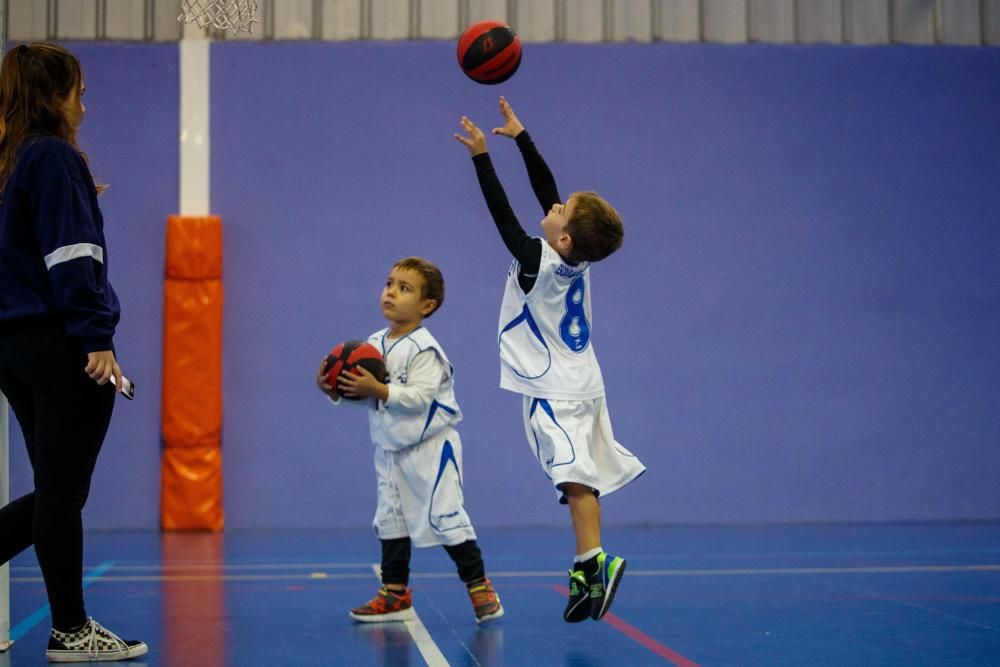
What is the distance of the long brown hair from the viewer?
131 inches

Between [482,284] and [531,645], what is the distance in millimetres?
5082

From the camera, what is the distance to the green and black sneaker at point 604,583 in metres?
3.70

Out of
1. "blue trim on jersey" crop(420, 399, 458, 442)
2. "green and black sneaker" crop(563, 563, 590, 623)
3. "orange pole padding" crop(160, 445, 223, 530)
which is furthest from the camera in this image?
"orange pole padding" crop(160, 445, 223, 530)

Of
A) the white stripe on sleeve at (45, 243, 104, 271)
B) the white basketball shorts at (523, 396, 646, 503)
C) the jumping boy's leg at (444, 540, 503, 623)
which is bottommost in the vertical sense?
the jumping boy's leg at (444, 540, 503, 623)

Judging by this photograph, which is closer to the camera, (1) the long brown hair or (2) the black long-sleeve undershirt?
(1) the long brown hair

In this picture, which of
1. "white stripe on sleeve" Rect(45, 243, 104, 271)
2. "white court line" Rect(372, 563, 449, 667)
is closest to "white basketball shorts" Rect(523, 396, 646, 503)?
"white court line" Rect(372, 563, 449, 667)

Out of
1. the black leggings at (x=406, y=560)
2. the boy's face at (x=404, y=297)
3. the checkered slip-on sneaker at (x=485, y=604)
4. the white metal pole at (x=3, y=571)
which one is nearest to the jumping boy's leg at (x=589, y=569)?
the checkered slip-on sneaker at (x=485, y=604)

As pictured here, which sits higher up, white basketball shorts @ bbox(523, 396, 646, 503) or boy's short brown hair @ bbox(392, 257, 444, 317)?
boy's short brown hair @ bbox(392, 257, 444, 317)

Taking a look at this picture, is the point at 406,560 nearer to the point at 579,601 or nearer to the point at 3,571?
the point at 579,601

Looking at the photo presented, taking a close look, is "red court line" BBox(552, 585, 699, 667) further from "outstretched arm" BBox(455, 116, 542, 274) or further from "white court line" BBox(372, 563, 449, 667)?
"outstretched arm" BBox(455, 116, 542, 274)

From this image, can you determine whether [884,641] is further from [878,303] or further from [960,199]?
[960,199]

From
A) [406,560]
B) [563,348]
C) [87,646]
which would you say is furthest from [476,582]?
[87,646]

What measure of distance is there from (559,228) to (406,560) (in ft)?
4.83

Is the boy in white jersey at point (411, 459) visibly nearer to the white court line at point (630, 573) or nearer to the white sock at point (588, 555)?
the white sock at point (588, 555)
